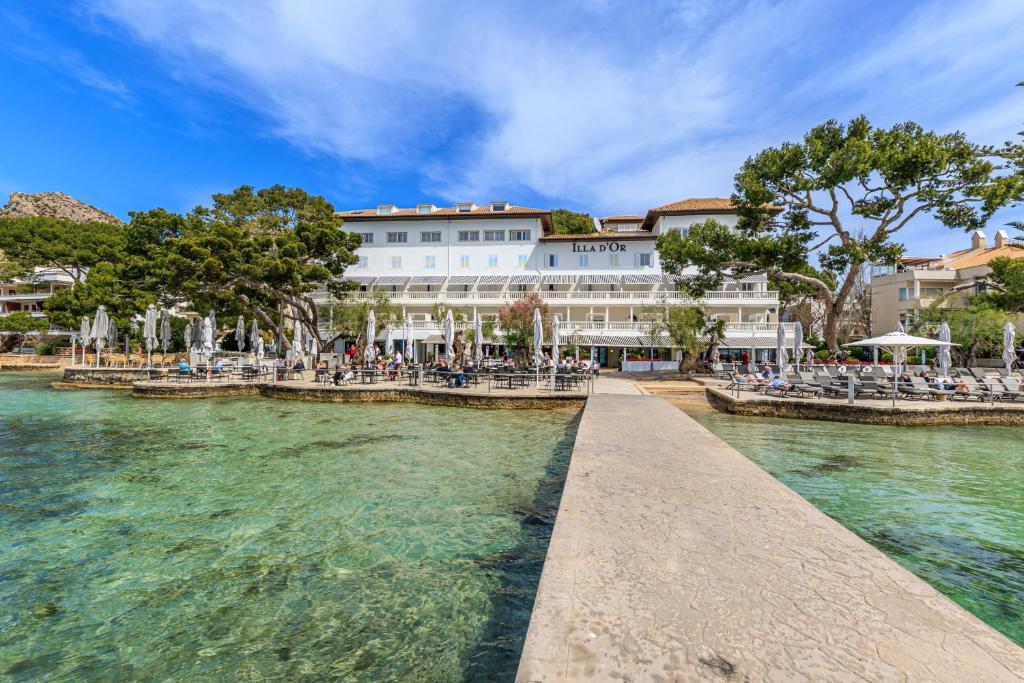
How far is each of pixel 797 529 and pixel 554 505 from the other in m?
3.25

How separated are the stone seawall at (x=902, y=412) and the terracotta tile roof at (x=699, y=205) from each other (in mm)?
24666

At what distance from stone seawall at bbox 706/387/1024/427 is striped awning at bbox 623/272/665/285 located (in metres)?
22.9

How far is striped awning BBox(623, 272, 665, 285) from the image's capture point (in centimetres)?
3791

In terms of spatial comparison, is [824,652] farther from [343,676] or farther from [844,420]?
[844,420]

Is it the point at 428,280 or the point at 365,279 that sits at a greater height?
the point at 365,279

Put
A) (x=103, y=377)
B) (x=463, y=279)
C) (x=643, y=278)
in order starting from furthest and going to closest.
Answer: (x=463, y=279) → (x=643, y=278) → (x=103, y=377)

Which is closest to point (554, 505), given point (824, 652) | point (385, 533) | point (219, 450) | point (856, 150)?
point (385, 533)

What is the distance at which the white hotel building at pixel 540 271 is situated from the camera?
35.2 metres

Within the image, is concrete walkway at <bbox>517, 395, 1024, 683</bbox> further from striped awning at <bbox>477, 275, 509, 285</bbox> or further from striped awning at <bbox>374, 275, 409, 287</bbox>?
striped awning at <bbox>374, 275, 409, 287</bbox>

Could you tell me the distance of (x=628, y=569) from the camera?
11.7ft

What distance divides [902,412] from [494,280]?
94.8ft

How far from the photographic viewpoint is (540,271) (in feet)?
130

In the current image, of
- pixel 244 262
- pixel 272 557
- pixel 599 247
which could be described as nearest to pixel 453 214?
pixel 599 247

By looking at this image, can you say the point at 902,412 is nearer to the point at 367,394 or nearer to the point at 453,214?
the point at 367,394
